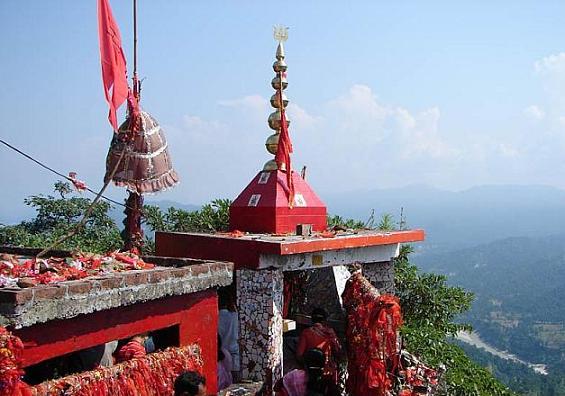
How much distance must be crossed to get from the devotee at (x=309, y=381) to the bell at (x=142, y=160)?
5.28 metres

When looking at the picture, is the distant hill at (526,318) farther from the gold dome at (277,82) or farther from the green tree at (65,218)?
the gold dome at (277,82)

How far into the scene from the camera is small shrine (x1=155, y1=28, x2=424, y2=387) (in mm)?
9336

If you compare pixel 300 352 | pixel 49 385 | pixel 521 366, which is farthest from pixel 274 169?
pixel 521 366

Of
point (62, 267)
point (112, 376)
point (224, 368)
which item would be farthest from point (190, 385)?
point (224, 368)

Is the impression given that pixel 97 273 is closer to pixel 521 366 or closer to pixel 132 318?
pixel 132 318

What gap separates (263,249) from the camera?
919 cm

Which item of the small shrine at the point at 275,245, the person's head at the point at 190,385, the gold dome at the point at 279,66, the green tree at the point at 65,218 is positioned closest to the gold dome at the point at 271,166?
the small shrine at the point at 275,245

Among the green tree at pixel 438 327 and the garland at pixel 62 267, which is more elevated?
the garland at pixel 62 267

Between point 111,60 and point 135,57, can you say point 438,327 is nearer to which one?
point 135,57

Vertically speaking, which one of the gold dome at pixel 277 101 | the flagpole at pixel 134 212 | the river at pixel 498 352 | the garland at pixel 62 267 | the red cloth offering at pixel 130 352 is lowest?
the river at pixel 498 352

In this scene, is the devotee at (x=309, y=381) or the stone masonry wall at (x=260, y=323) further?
the stone masonry wall at (x=260, y=323)

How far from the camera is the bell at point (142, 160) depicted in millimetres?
12523

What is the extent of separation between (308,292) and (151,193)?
3594mm

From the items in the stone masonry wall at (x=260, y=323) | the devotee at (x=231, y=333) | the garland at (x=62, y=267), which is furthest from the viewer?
the devotee at (x=231, y=333)
